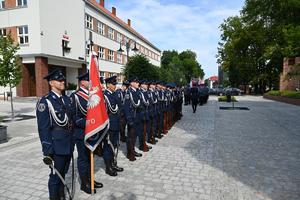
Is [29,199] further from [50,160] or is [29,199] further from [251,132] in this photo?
[251,132]

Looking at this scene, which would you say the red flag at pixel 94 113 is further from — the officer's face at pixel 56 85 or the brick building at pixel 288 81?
the brick building at pixel 288 81

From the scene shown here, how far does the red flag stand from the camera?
12.0ft

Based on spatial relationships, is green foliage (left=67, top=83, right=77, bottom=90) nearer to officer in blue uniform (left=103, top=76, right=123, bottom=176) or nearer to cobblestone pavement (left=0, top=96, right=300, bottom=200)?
cobblestone pavement (left=0, top=96, right=300, bottom=200)

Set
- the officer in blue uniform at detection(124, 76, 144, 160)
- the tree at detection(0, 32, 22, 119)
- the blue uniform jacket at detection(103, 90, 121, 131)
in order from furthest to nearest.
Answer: the tree at detection(0, 32, 22, 119), the officer in blue uniform at detection(124, 76, 144, 160), the blue uniform jacket at detection(103, 90, 121, 131)

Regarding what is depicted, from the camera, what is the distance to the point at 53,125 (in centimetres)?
312

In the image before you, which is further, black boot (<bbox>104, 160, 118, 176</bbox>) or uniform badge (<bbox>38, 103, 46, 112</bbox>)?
black boot (<bbox>104, 160, 118, 176</bbox>)

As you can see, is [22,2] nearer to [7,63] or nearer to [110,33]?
[7,63]

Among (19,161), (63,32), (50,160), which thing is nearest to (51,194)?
(50,160)

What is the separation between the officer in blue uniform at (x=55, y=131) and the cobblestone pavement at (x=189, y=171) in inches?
30.8

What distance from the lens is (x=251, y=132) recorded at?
8.33 meters

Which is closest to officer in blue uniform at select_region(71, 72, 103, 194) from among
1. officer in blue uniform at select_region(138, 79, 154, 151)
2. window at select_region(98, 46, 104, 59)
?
officer in blue uniform at select_region(138, 79, 154, 151)

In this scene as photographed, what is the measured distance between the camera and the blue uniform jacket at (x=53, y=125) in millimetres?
2949

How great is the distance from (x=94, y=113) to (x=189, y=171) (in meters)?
2.49

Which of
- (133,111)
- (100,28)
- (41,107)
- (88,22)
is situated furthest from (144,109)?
(100,28)
